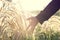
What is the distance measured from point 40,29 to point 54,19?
25 centimetres

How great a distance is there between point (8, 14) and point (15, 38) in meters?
0.31

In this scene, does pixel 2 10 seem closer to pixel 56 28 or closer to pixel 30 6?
pixel 56 28

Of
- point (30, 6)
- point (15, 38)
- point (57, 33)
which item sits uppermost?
point (15, 38)

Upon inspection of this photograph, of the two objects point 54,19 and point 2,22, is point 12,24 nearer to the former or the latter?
point 2,22

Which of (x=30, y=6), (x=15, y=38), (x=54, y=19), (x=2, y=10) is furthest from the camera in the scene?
(x=30, y=6)

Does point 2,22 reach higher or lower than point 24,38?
higher

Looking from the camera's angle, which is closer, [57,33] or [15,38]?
[15,38]

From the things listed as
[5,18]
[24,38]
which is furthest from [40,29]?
[5,18]

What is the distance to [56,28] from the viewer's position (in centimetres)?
302

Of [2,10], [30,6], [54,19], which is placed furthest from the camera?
[30,6]

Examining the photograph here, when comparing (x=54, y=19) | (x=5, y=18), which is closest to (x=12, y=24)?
(x=5, y=18)

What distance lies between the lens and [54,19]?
3154 millimetres

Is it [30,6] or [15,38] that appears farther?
[30,6]

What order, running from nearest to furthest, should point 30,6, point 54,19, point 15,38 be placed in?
point 15,38
point 54,19
point 30,6
